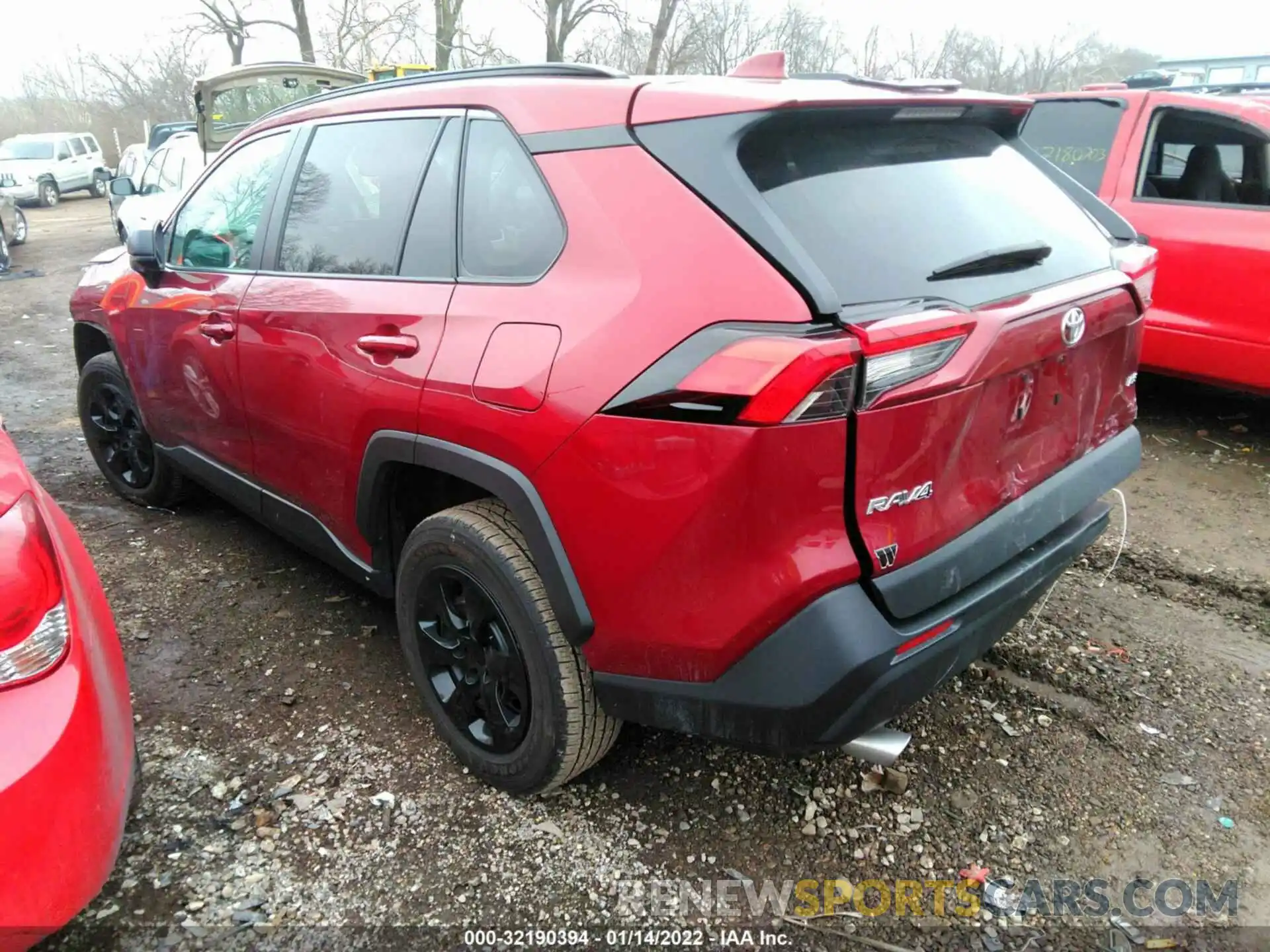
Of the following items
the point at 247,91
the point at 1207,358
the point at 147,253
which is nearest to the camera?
the point at 147,253

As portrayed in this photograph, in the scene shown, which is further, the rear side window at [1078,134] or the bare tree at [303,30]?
the bare tree at [303,30]

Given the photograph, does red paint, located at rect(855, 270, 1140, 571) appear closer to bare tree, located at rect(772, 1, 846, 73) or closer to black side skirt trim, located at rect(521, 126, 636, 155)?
black side skirt trim, located at rect(521, 126, 636, 155)

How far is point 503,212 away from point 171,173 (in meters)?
12.8

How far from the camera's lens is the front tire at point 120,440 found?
13.2ft

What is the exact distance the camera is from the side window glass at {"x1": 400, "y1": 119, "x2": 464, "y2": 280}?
2.36 m

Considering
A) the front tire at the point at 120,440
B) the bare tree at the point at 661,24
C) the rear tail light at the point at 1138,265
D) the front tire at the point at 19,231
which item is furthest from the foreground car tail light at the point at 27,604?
the bare tree at the point at 661,24

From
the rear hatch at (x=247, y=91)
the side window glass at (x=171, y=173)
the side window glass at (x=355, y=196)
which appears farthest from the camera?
the side window glass at (x=171, y=173)

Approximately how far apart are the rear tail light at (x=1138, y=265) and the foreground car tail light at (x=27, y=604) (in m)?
2.61

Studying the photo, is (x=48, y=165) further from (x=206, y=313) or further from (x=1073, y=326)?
(x=1073, y=326)

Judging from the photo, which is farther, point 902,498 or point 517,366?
point 517,366

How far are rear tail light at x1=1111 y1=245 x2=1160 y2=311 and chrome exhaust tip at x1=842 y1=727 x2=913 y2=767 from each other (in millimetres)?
1336

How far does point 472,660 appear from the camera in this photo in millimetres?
2402

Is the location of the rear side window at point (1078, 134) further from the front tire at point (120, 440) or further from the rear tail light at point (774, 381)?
the front tire at point (120, 440)

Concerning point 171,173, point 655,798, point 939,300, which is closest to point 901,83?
point 939,300
